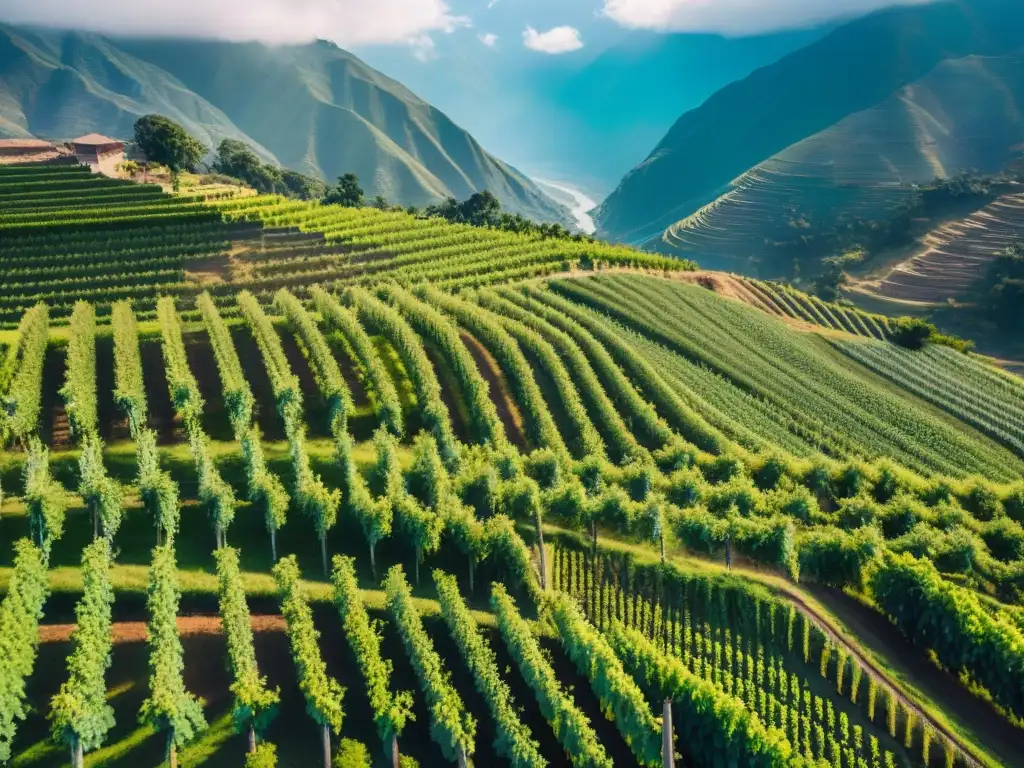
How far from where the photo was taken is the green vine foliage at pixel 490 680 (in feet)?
84.1

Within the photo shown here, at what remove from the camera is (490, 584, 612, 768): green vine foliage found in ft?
85.7

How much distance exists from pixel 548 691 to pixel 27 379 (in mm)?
40681

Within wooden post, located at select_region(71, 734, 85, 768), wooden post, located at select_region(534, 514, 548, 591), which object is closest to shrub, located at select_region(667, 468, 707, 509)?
wooden post, located at select_region(534, 514, 548, 591)

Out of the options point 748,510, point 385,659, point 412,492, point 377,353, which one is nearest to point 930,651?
point 748,510

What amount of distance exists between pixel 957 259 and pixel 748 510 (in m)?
123

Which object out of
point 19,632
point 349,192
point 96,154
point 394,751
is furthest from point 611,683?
point 96,154

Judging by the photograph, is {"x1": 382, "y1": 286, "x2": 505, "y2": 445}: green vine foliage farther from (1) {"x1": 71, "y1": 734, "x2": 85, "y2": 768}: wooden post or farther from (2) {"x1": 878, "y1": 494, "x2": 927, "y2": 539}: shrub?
(1) {"x1": 71, "y1": 734, "x2": 85, "y2": 768}: wooden post

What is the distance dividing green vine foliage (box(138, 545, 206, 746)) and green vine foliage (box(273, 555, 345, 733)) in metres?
3.94

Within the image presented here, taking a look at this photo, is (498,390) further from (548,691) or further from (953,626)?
(953,626)

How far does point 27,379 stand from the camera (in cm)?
4741

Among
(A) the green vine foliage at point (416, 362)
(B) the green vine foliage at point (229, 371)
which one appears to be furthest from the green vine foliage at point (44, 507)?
(A) the green vine foliage at point (416, 362)

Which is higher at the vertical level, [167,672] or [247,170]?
[247,170]

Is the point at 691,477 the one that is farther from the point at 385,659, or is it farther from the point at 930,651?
the point at 385,659

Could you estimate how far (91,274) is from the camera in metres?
67.8
